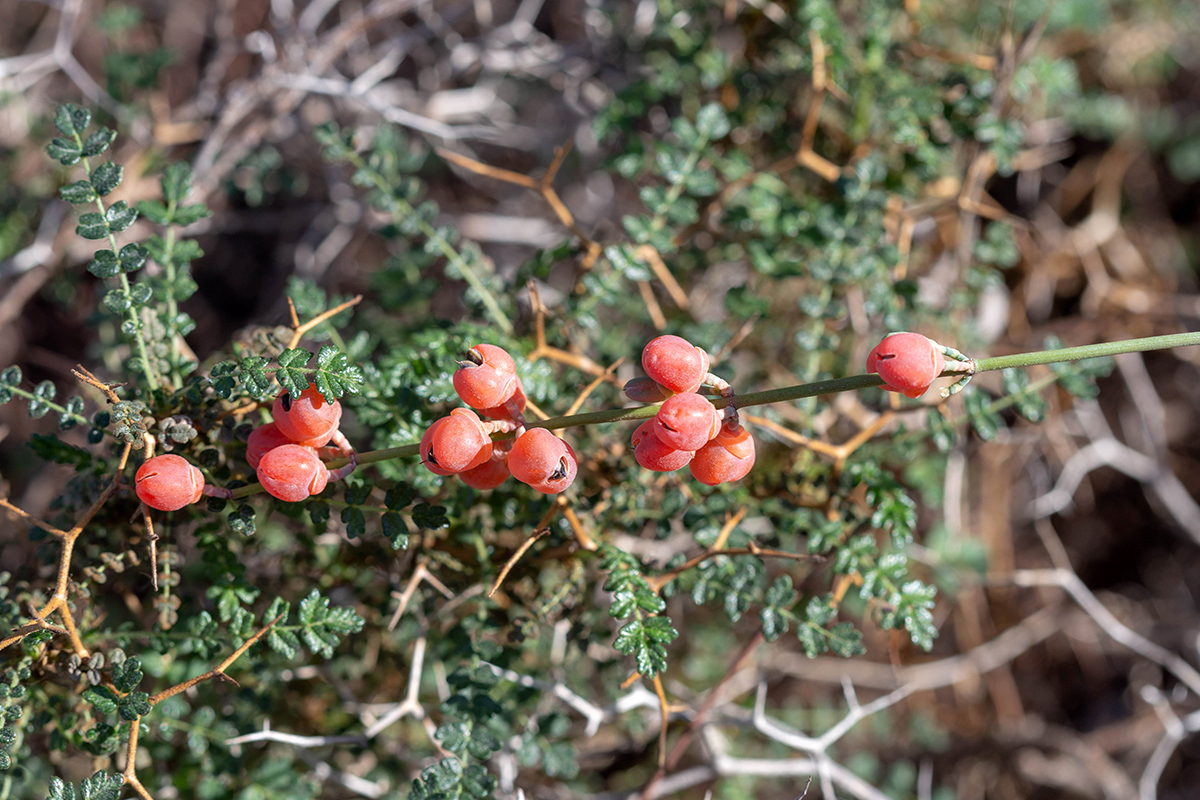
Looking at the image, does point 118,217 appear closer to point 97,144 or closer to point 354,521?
point 97,144

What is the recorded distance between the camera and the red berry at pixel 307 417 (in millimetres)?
1337

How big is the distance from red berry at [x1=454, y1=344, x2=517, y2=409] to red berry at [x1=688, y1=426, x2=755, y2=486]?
0.32m

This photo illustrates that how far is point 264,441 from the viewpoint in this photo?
140 centimetres

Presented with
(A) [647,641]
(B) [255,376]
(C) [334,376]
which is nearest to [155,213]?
(B) [255,376]

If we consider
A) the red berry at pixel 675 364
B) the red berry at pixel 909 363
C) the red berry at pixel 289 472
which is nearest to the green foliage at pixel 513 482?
the red berry at pixel 289 472

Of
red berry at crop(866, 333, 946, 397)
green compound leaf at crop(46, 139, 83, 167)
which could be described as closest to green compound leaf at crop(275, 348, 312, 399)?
green compound leaf at crop(46, 139, 83, 167)

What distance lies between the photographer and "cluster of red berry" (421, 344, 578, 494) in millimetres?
1234

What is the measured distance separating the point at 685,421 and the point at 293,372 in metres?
0.64

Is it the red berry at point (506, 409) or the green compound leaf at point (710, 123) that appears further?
the green compound leaf at point (710, 123)

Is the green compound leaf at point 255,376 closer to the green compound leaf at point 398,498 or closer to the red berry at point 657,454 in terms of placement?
the green compound leaf at point 398,498

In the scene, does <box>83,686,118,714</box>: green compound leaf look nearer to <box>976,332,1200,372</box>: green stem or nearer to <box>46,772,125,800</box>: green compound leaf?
<box>46,772,125,800</box>: green compound leaf

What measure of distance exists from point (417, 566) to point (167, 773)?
0.81 m

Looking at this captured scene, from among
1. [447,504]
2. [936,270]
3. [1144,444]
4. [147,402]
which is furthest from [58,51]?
[1144,444]

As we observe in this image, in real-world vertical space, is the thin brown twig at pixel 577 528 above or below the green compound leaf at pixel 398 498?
below
